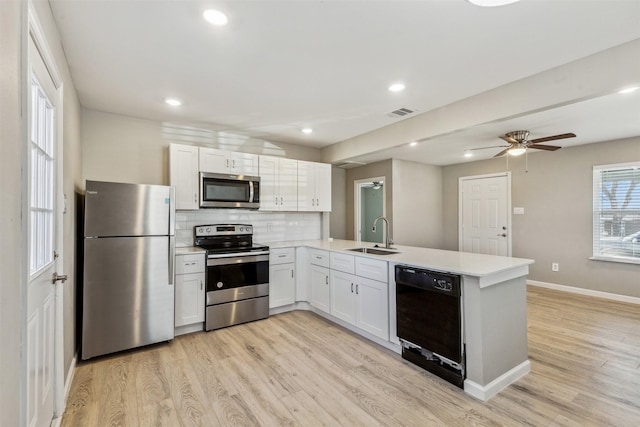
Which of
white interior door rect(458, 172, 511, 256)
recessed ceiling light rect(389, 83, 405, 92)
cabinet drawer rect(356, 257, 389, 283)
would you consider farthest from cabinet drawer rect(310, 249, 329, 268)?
white interior door rect(458, 172, 511, 256)

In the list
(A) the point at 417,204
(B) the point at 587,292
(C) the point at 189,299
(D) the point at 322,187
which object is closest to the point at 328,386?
(C) the point at 189,299

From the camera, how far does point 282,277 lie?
3.88 m

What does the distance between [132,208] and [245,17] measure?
200 centimetres

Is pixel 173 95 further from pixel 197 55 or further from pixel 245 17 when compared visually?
pixel 245 17

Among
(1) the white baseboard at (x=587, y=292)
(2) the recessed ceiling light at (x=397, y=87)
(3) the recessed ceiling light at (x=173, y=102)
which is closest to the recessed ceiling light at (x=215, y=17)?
(3) the recessed ceiling light at (x=173, y=102)

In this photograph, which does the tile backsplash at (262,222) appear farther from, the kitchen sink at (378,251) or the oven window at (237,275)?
the kitchen sink at (378,251)

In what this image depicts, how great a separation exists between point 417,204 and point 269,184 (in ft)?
10.9

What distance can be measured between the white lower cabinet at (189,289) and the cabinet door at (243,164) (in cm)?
121

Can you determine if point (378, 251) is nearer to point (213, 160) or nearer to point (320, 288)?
point (320, 288)

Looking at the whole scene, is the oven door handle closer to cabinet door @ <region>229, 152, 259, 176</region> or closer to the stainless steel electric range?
the stainless steel electric range

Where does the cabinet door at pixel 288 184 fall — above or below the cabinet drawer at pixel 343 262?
above

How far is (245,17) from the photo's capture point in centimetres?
181

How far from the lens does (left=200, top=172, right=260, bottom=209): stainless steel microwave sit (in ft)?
11.8

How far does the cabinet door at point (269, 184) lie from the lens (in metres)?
4.12
